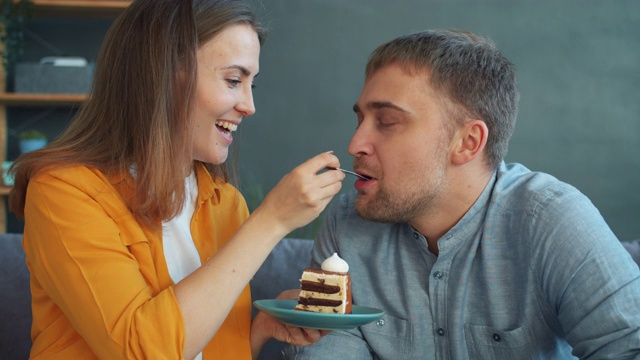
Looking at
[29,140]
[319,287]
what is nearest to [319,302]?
[319,287]

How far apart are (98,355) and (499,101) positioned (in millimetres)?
1267

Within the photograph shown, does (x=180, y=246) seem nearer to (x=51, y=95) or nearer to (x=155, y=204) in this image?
(x=155, y=204)

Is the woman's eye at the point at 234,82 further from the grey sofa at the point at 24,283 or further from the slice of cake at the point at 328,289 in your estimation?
the grey sofa at the point at 24,283

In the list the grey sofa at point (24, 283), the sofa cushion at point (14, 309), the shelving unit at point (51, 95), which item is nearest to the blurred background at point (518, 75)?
the shelving unit at point (51, 95)

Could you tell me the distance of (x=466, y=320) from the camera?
193 cm

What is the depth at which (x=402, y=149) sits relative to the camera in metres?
1.99

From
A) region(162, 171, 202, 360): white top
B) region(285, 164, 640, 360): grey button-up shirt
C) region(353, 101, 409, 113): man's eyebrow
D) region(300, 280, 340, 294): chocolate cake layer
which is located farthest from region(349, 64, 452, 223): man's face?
region(162, 171, 202, 360): white top

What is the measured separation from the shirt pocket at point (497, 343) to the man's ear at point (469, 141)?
46 cm

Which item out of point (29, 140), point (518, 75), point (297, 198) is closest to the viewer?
point (297, 198)

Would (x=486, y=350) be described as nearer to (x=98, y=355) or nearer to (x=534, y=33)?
(x=98, y=355)

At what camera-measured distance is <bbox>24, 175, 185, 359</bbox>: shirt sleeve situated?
1.56 m

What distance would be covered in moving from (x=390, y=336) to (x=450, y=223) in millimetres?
353

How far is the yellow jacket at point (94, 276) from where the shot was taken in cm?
157

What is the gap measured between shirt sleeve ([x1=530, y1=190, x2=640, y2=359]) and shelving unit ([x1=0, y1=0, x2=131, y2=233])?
11.8 ft
